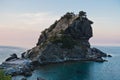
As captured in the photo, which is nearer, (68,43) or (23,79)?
(23,79)

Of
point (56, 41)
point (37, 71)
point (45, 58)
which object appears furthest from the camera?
point (56, 41)

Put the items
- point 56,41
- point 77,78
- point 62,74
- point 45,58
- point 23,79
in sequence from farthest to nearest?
point 56,41 → point 45,58 → point 62,74 → point 77,78 → point 23,79

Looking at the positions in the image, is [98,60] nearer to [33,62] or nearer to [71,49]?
[71,49]

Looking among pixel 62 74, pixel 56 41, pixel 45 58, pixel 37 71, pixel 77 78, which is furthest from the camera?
pixel 56 41

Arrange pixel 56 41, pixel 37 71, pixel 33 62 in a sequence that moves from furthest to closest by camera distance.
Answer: pixel 56 41
pixel 33 62
pixel 37 71

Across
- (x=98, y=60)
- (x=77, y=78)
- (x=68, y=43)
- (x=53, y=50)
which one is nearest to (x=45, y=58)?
(x=53, y=50)

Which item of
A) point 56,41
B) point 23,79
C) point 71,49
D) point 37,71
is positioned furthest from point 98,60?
point 23,79

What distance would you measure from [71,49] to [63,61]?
1824 centimetres

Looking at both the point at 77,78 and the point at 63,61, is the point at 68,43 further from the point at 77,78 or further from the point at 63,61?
the point at 77,78

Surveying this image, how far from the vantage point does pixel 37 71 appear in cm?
14112

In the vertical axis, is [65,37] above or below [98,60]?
above

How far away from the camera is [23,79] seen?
359 feet

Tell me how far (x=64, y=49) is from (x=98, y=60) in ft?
84.6

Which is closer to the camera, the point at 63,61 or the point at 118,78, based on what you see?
the point at 118,78
